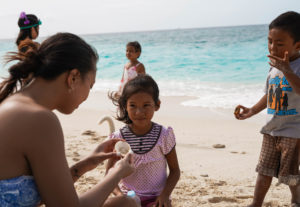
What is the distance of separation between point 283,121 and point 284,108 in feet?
0.34

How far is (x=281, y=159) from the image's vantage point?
2891mm

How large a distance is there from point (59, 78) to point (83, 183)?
219 centimetres

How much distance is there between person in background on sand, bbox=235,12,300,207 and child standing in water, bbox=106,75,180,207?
90cm

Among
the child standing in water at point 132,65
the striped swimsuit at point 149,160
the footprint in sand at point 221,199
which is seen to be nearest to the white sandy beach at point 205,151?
the footprint in sand at point 221,199

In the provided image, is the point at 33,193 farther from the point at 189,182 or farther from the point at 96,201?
the point at 189,182

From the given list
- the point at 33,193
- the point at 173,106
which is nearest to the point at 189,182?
the point at 33,193

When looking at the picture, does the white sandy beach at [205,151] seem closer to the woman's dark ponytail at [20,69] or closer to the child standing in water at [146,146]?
the child standing in water at [146,146]

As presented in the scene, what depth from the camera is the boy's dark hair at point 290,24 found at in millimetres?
2768

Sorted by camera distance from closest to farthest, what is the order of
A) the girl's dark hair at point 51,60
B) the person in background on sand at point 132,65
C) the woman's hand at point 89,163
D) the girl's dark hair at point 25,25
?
the girl's dark hair at point 51,60 < the woman's hand at point 89,163 < the girl's dark hair at point 25,25 < the person in background on sand at point 132,65

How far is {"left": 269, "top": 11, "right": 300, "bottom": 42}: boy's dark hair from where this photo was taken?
109 inches

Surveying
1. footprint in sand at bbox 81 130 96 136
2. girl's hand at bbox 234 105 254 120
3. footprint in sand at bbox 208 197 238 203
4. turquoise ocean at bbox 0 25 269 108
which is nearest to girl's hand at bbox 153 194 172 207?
footprint in sand at bbox 208 197 238 203

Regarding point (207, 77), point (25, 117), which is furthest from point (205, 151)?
point (207, 77)

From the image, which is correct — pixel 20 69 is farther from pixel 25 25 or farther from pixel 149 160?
pixel 25 25

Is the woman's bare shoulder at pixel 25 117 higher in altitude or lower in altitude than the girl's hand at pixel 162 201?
higher
